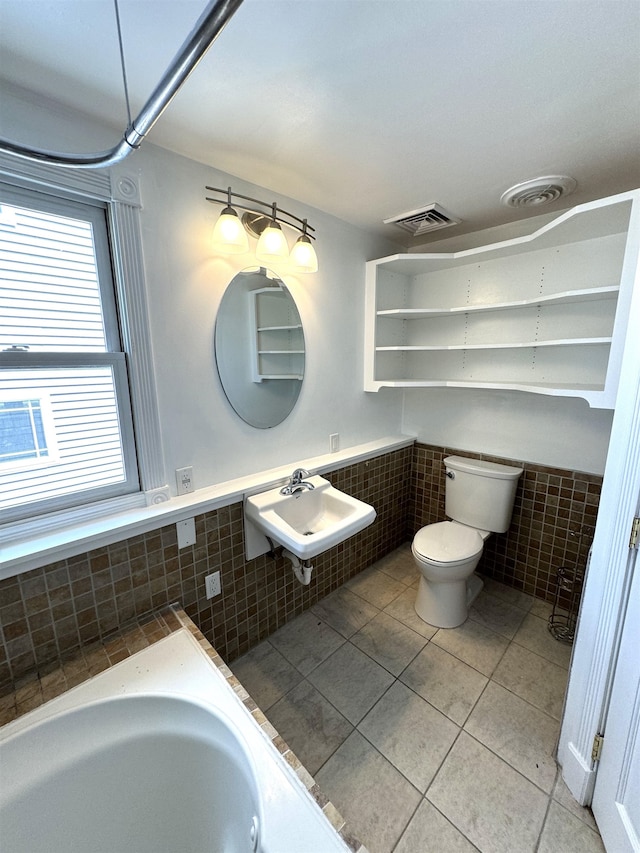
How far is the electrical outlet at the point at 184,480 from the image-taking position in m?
1.47

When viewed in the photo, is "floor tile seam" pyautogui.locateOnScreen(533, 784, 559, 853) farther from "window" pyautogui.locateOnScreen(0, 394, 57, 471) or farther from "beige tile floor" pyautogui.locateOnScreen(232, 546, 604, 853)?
"window" pyautogui.locateOnScreen(0, 394, 57, 471)

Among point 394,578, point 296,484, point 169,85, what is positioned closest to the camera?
point 169,85

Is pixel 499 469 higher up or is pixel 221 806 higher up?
pixel 499 469

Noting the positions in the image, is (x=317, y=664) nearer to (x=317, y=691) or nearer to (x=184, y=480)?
(x=317, y=691)

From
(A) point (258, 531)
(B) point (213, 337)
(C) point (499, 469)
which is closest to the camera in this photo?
(B) point (213, 337)

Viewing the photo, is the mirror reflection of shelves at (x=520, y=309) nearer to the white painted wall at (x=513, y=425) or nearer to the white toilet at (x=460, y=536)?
the white painted wall at (x=513, y=425)

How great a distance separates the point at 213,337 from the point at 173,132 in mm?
722

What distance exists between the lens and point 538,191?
1568mm

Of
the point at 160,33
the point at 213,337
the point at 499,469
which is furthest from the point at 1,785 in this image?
the point at 499,469

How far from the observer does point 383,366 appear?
2408 mm

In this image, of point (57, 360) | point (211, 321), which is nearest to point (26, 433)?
point (57, 360)

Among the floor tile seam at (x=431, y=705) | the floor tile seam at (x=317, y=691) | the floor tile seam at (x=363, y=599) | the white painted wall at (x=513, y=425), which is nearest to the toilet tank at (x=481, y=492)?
the white painted wall at (x=513, y=425)

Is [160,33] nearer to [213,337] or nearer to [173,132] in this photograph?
[173,132]

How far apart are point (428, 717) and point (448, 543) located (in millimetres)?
813
